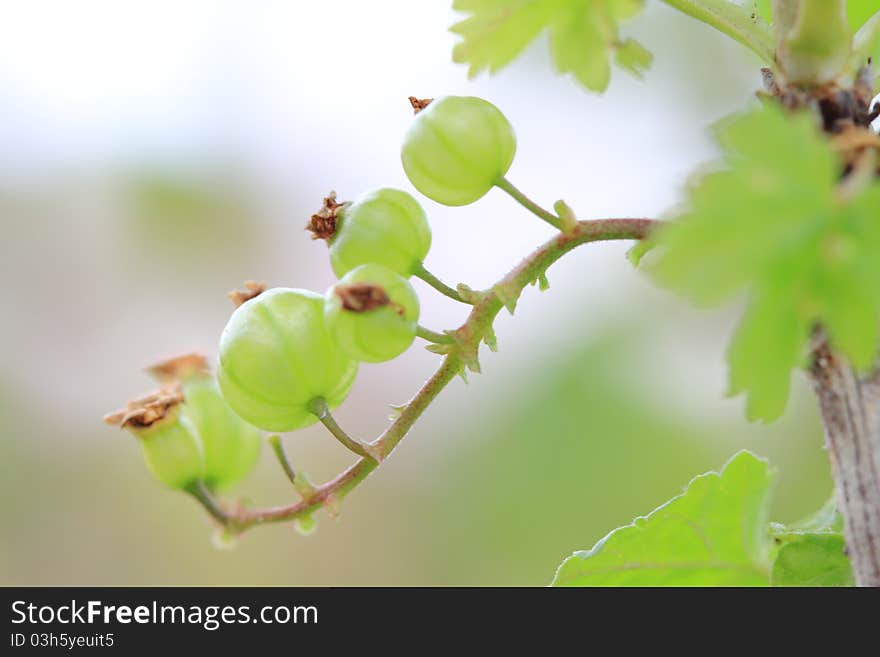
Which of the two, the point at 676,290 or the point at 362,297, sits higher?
the point at 362,297

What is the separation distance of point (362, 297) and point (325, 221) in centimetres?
14

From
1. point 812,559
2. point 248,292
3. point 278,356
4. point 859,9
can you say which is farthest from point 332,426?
point 859,9

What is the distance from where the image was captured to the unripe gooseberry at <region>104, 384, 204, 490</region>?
828mm

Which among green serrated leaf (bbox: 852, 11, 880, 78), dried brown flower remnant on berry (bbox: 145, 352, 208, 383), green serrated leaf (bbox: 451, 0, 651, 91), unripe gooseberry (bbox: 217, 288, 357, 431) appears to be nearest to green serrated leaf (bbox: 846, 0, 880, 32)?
green serrated leaf (bbox: 852, 11, 880, 78)

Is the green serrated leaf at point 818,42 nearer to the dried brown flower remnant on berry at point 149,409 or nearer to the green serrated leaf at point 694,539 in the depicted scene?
the green serrated leaf at point 694,539

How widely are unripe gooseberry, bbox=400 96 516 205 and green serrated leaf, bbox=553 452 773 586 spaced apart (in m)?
0.31

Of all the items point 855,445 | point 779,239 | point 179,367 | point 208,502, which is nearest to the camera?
point 779,239

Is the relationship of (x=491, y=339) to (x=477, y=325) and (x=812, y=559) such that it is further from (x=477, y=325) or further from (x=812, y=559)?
(x=812, y=559)

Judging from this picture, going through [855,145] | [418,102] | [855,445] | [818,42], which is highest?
[418,102]

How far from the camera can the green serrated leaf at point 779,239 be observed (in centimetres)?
48

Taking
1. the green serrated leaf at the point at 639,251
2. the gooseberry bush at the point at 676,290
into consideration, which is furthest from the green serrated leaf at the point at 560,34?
the green serrated leaf at the point at 639,251

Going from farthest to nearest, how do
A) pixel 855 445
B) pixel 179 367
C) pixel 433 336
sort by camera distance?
1. pixel 179 367
2. pixel 433 336
3. pixel 855 445

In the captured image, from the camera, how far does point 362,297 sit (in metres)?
0.66
